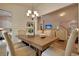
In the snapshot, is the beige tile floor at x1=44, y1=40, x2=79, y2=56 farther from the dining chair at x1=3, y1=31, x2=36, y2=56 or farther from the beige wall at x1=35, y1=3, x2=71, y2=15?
the beige wall at x1=35, y1=3, x2=71, y2=15

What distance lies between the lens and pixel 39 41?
1366 mm

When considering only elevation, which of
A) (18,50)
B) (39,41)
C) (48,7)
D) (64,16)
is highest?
(48,7)

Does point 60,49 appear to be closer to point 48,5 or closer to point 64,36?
point 64,36

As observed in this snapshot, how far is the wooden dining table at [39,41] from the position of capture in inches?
53.1

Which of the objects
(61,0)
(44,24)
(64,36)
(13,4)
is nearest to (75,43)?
(64,36)

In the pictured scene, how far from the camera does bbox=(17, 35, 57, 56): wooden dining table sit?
1.35 metres

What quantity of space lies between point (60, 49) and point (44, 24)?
0.36 m

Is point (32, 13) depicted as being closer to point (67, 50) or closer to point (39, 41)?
point (39, 41)

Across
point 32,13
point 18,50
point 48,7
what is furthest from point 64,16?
point 18,50

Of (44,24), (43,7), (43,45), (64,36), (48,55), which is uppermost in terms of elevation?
(43,7)

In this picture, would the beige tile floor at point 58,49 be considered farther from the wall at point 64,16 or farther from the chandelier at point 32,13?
the chandelier at point 32,13

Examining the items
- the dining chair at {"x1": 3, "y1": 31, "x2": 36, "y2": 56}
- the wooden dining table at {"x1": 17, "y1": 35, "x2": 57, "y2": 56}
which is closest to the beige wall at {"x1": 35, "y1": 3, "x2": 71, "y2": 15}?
the wooden dining table at {"x1": 17, "y1": 35, "x2": 57, "y2": 56}

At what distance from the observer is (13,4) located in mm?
1315

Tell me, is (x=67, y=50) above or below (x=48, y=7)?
below
